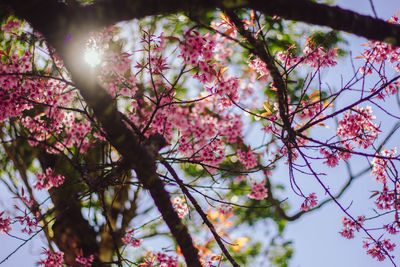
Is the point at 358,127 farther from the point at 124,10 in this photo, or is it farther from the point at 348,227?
the point at 124,10

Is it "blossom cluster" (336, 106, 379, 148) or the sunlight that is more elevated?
the sunlight

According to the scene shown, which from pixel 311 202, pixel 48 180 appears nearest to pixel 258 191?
pixel 311 202

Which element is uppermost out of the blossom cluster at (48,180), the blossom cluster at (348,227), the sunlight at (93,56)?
the sunlight at (93,56)

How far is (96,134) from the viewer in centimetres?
341

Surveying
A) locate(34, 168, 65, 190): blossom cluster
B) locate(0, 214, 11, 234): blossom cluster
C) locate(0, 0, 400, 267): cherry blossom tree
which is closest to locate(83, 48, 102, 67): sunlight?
locate(0, 0, 400, 267): cherry blossom tree

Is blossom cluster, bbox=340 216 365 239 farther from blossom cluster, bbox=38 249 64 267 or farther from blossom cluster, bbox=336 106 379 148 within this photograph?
blossom cluster, bbox=38 249 64 267

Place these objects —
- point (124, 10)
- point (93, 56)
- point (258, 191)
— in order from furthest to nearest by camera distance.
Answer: point (258, 191) → point (93, 56) → point (124, 10)

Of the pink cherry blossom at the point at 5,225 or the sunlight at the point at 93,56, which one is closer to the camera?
the sunlight at the point at 93,56

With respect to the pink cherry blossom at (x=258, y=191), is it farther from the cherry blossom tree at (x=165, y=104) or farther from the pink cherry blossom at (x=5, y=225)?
the pink cherry blossom at (x=5, y=225)

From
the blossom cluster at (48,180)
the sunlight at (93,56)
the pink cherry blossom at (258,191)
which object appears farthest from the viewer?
the pink cherry blossom at (258,191)

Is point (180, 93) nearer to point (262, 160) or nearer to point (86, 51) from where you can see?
point (262, 160)

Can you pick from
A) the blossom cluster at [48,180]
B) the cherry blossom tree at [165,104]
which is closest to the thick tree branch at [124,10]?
the cherry blossom tree at [165,104]

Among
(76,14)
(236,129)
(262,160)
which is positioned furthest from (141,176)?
(262,160)

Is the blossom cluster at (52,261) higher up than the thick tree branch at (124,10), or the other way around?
the thick tree branch at (124,10)
